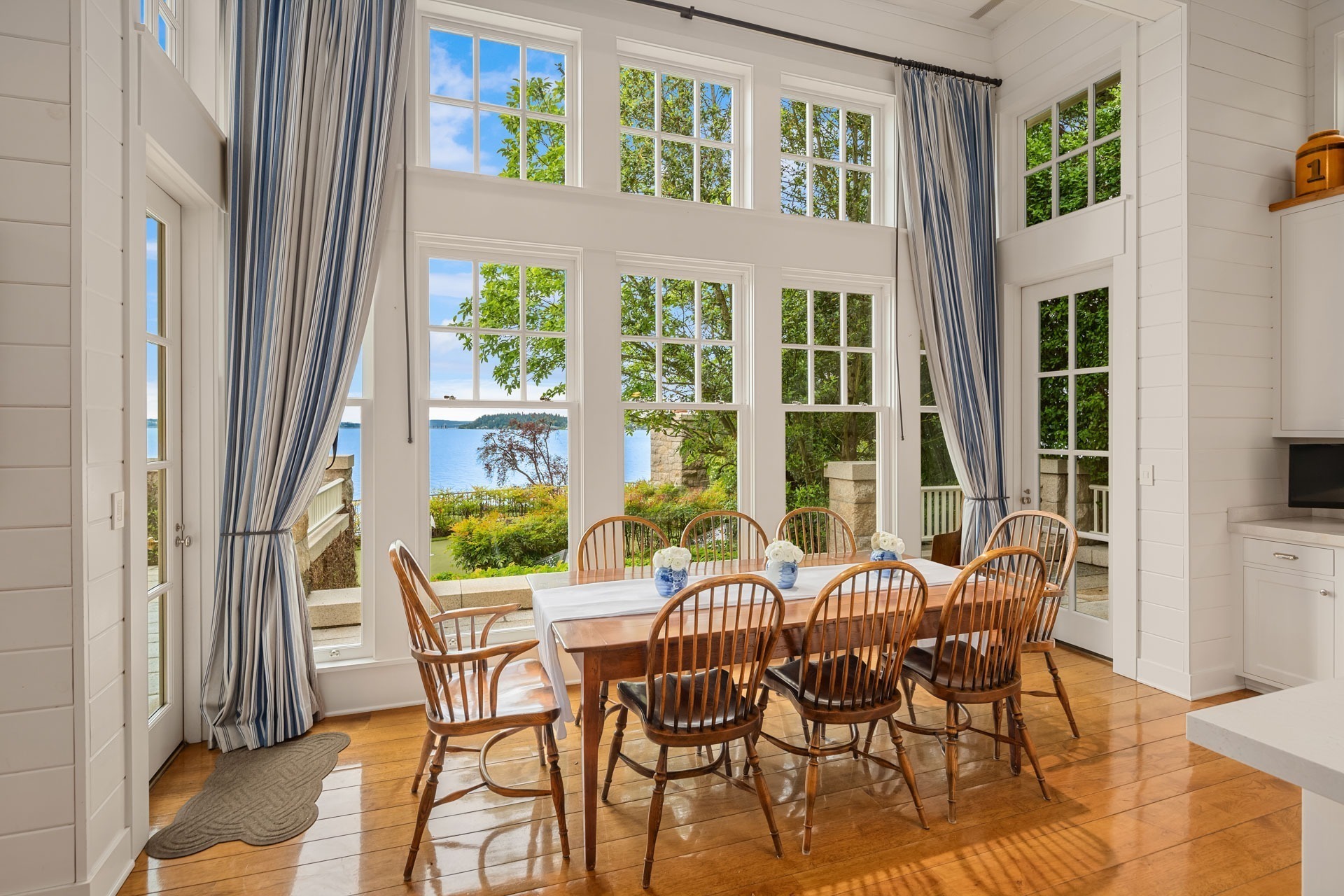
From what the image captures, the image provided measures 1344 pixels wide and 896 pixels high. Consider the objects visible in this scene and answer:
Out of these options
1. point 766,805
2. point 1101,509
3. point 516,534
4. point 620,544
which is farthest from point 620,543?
point 1101,509

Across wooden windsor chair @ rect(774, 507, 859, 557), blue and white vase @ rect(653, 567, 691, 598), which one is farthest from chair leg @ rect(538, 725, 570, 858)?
wooden windsor chair @ rect(774, 507, 859, 557)

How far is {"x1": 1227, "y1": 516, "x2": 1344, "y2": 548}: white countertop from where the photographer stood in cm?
321

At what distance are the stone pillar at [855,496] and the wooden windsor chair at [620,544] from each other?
1.26 meters

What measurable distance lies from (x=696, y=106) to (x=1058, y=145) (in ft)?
7.57

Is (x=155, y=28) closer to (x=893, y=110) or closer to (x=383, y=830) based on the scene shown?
(x=383, y=830)

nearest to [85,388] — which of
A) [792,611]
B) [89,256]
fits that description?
[89,256]

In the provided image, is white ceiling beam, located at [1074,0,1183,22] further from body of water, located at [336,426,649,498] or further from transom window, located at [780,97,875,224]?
body of water, located at [336,426,649,498]

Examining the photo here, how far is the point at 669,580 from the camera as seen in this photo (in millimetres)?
2771

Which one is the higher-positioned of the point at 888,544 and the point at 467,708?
the point at 888,544

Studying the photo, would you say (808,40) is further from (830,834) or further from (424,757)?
(424,757)

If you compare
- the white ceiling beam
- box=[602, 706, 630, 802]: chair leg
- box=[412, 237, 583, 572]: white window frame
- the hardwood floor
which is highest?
the white ceiling beam

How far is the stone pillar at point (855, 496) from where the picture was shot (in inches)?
177

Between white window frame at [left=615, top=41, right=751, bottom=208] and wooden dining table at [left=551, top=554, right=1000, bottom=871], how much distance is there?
2.48 m

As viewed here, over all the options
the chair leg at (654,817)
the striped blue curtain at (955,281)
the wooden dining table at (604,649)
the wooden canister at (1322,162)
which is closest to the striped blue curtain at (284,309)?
the wooden dining table at (604,649)
